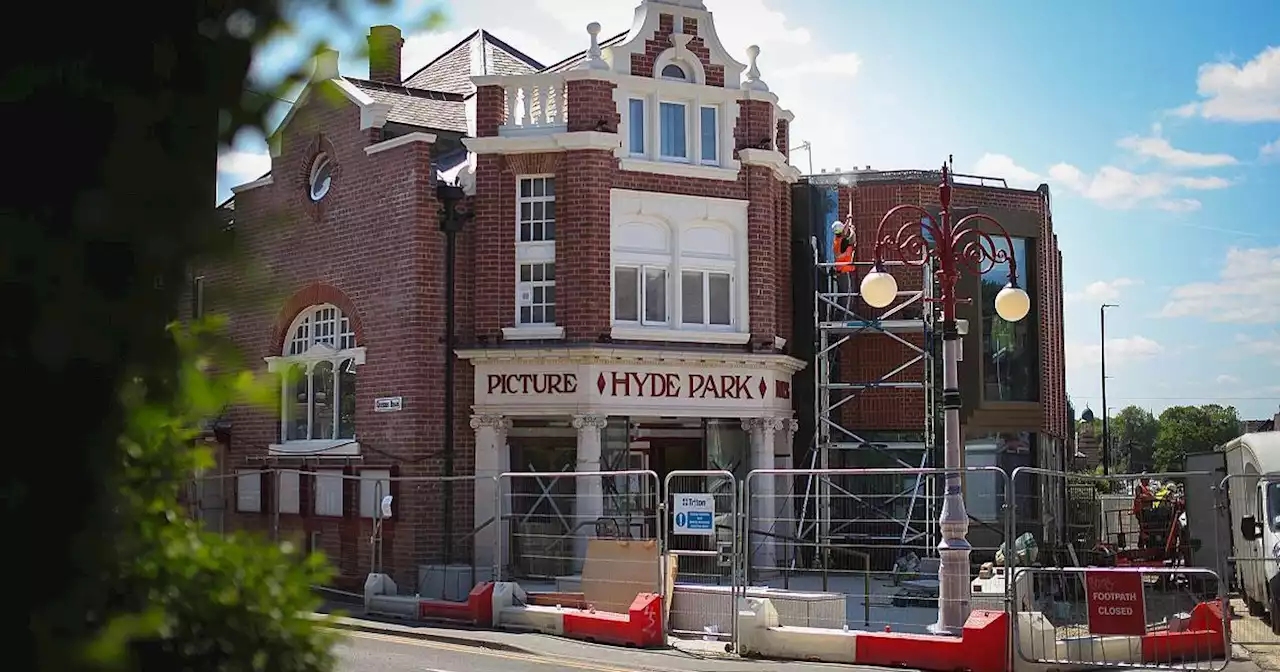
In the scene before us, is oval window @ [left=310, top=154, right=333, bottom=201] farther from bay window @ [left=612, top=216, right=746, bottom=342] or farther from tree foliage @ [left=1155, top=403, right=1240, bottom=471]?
tree foliage @ [left=1155, top=403, right=1240, bottom=471]

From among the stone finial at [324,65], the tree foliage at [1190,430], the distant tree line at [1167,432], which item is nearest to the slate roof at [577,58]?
the stone finial at [324,65]

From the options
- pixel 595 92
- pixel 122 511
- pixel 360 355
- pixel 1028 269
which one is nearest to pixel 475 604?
pixel 360 355

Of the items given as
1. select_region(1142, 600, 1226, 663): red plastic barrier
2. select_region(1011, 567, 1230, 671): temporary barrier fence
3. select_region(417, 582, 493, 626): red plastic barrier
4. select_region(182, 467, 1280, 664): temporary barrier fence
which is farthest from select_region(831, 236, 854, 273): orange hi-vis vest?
select_region(1142, 600, 1226, 663): red plastic barrier

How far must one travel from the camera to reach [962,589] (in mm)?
14875

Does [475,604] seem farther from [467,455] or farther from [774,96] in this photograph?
[774,96]

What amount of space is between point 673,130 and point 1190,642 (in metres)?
12.6

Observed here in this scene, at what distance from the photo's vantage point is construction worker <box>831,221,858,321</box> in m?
23.9

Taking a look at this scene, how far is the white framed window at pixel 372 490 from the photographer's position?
2241cm

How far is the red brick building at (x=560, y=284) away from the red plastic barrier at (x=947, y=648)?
7801mm

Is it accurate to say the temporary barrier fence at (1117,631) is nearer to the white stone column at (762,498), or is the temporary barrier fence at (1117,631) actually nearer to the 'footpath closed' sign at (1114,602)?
the 'footpath closed' sign at (1114,602)

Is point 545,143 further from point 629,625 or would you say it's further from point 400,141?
point 629,625

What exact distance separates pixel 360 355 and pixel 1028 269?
12934 mm

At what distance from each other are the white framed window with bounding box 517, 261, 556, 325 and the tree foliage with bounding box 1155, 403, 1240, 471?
8624 centimetres

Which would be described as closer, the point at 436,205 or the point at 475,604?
the point at 475,604
